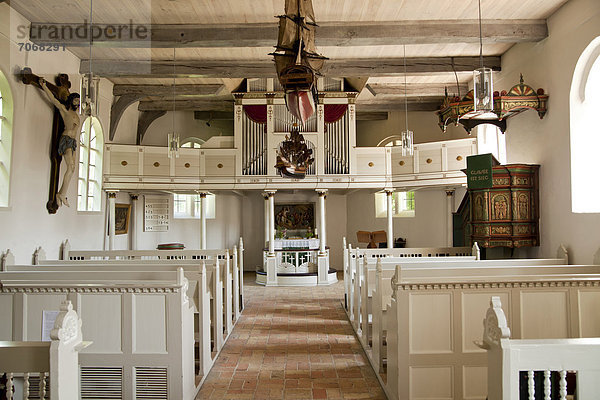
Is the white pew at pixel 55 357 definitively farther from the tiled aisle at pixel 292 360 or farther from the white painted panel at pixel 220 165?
the white painted panel at pixel 220 165

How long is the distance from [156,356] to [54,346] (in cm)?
186

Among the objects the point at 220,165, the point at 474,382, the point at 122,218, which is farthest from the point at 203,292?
the point at 122,218

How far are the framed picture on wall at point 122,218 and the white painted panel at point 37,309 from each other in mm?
7157

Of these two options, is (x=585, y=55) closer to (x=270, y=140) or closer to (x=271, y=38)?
(x=271, y=38)

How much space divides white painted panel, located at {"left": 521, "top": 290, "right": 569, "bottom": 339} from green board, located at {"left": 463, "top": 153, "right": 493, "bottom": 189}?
136 inches

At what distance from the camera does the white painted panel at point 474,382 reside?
3611mm

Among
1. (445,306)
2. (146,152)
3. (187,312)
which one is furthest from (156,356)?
(146,152)

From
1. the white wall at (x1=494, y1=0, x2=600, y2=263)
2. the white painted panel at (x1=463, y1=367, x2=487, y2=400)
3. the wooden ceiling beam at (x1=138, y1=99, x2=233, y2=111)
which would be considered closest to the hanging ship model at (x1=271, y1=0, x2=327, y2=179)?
the white painted panel at (x1=463, y1=367, x2=487, y2=400)

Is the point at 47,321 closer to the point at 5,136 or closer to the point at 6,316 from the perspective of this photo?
the point at 6,316

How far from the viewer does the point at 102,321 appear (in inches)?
150

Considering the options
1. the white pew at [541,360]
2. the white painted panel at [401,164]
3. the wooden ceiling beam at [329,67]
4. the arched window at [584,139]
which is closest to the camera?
the white pew at [541,360]

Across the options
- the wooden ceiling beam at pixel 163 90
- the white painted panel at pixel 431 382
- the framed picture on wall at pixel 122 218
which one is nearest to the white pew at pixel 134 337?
the white painted panel at pixel 431 382

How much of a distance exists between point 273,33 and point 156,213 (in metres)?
7.57

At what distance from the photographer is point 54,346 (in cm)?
203
